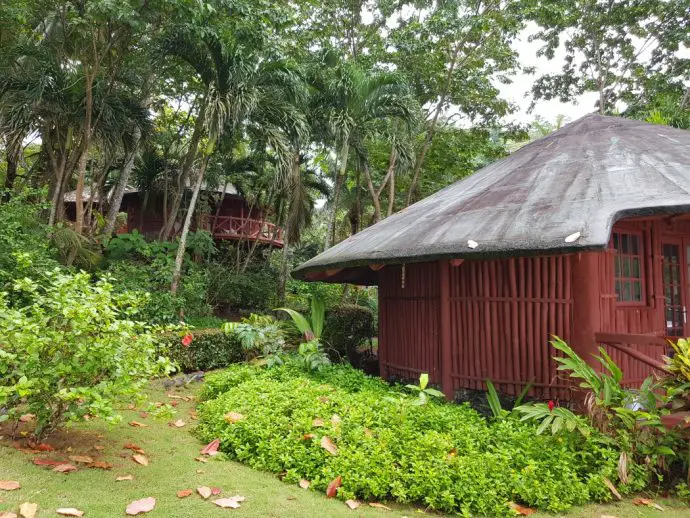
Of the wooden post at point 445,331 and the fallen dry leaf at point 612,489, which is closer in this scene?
the fallen dry leaf at point 612,489

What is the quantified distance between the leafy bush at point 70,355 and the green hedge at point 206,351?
194 inches

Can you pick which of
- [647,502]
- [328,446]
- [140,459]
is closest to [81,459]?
[140,459]

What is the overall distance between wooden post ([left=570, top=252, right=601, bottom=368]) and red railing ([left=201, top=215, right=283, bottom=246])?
51.8 feet

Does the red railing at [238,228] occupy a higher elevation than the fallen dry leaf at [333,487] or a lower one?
Result: higher

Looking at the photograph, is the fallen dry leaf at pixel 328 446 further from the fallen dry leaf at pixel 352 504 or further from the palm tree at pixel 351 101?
the palm tree at pixel 351 101

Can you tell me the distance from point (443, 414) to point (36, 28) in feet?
50.1

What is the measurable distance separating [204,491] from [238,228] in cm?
1813

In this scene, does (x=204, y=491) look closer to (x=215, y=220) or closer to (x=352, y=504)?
(x=352, y=504)

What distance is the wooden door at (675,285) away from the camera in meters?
7.45

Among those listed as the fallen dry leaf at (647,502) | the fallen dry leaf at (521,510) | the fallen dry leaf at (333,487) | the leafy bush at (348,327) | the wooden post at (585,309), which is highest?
the wooden post at (585,309)

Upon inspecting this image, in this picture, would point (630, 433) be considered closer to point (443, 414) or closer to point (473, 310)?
point (443, 414)

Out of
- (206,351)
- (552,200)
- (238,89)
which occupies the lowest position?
(206,351)

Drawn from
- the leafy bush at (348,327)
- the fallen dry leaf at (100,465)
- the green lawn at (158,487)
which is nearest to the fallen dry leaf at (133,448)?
the green lawn at (158,487)

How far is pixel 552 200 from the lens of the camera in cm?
580
